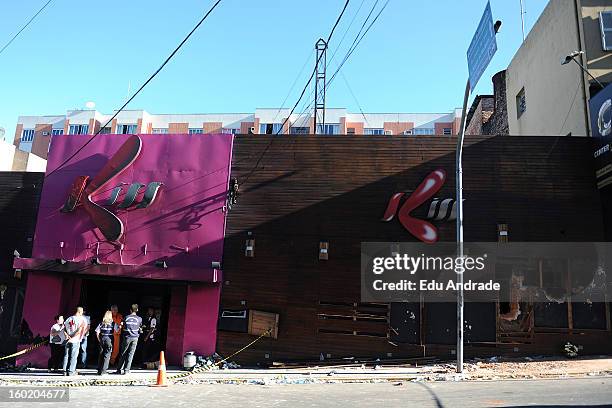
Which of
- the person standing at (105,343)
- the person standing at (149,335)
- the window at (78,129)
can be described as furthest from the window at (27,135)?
the person standing at (105,343)

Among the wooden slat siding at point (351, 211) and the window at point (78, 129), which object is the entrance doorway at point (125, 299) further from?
the window at point (78, 129)

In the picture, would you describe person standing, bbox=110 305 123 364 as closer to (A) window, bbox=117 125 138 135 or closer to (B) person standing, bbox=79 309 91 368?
(B) person standing, bbox=79 309 91 368

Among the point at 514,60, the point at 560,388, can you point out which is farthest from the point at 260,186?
the point at 514,60

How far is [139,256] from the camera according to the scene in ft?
48.2

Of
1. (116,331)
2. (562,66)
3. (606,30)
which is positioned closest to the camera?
(116,331)

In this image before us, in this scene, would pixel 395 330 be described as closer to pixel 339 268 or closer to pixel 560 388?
pixel 339 268

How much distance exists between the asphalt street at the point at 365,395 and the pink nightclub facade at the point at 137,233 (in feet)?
12.4

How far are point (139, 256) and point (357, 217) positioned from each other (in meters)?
6.57

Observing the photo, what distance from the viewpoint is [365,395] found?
31.3 feet

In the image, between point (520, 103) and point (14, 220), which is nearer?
point (14, 220)

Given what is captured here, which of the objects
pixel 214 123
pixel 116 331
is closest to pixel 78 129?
pixel 214 123

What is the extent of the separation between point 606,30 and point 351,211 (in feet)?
33.4

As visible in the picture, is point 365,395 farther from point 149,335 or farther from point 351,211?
point 149,335

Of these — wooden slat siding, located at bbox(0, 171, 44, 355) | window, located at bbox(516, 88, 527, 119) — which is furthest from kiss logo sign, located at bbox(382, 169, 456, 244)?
wooden slat siding, located at bbox(0, 171, 44, 355)
